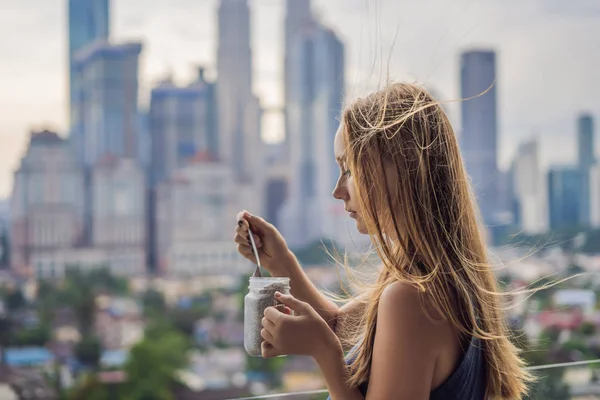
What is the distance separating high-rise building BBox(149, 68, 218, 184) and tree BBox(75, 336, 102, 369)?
517 centimetres

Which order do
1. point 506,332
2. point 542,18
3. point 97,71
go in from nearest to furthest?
point 506,332
point 542,18
point 97,71

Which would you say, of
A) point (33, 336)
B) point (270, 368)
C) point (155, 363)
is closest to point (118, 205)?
point (33, 336)

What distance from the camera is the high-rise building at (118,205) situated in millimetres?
19625

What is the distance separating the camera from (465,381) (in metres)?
0.74

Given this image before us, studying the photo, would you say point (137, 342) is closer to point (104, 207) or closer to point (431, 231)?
point (104, 207)

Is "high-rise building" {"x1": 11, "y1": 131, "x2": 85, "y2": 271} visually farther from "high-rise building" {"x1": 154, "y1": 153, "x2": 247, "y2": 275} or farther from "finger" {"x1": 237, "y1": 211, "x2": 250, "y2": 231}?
"finger" {"x1": 237, "y1": 211, "x2": 250, "y2": 231}

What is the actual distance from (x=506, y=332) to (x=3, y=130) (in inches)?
779

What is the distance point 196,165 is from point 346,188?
68.0 feet

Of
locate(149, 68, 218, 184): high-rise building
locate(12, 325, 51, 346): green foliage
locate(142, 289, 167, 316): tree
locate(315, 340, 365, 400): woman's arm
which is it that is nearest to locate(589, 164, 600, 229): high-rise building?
locate(142, 289, 167, 316): tree

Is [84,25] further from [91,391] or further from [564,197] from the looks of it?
[564,197]

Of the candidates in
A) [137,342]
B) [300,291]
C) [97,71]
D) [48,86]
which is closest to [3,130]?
[48,86]

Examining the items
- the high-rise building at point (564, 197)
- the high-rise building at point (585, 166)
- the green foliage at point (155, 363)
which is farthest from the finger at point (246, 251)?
the green foliage at point (155, 363)

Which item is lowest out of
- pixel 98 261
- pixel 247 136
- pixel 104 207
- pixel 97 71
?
pixel 98 261

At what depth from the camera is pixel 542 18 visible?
1666cm
